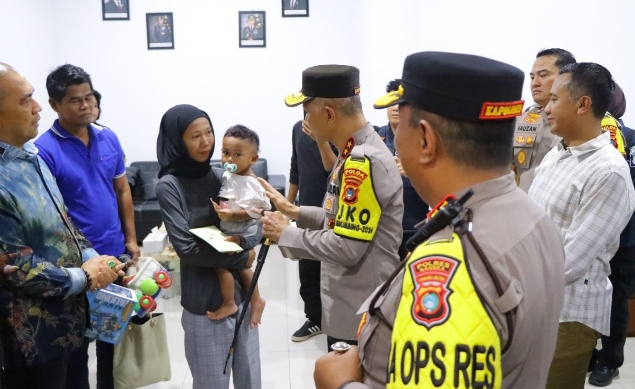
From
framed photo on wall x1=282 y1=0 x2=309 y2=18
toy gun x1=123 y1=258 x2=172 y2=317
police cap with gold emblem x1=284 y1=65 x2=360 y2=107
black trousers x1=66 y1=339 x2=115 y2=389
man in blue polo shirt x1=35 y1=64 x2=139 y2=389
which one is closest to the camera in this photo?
police cap with gold emblem x1=284 y1=65 x2=360 y2=107

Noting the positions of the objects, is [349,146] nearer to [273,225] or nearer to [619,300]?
[273,225]

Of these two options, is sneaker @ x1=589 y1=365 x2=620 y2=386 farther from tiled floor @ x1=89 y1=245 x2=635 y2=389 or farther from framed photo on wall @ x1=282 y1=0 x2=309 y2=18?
framed photo on wall @ x1=282 y1=0 x2=309 y2=18

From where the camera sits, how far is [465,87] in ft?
3.10

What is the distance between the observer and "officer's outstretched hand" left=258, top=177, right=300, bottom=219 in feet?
7.39

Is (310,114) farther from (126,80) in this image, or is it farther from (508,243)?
(126,80)

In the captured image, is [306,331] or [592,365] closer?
[592,365]

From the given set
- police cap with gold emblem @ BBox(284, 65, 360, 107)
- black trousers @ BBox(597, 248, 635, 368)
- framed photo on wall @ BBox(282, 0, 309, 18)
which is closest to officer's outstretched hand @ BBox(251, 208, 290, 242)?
police cap with gold emblem @ BBox(284, 65, 360, 107)

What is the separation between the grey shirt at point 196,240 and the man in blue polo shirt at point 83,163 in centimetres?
67

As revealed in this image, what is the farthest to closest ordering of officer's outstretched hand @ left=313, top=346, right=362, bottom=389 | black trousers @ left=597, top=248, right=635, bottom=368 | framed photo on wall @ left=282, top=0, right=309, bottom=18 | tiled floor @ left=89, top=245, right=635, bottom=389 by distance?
framed photo on wall @ left=282, top=0, right=309, bottom=18
tiled floor @ left=89, top=245, right=635, bottom=389
black trousers @ left=597, top=248, right=635, bottom=368
officer's outstretched hand @ left=313, top=346, right=362, bottom=389

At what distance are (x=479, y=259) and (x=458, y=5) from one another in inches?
179

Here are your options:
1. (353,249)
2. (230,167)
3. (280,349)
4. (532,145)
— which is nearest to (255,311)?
(230,167)

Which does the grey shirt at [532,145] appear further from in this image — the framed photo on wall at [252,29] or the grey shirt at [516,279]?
the framed photo on wall at [252,29]

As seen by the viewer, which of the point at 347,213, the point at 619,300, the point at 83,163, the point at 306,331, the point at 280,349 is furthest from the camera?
the point at 306,331

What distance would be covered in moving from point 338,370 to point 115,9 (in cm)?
716
